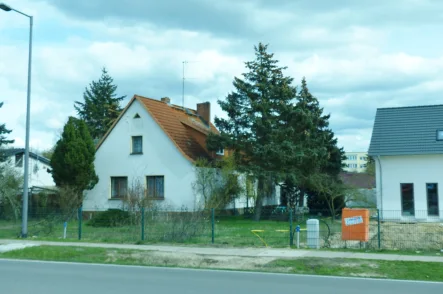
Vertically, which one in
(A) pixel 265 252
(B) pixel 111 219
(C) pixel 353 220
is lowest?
(A) pixel 265 252

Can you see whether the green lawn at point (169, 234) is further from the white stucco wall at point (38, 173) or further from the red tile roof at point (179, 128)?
the white stucco wall at point (38, 173)

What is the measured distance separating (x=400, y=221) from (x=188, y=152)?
13723 millimetres

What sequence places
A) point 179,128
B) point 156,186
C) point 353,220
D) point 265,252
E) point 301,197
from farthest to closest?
point 301,197
point 179,128
point 156,186
point 353,220
point 265,252

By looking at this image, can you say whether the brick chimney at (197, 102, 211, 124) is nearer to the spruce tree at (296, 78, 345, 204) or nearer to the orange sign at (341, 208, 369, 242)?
the spruce tree at (296, 78, 345, 204)

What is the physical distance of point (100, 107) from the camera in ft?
197

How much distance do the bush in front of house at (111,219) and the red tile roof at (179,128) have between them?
771 centimetres

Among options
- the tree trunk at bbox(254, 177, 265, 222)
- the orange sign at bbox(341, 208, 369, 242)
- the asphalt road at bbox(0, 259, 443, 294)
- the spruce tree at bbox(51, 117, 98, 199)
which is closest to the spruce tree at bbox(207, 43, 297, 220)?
the tree trunk at bbox(254, 177, 265, 222)

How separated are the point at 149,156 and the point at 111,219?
919cm

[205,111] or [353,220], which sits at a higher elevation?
[205,111]

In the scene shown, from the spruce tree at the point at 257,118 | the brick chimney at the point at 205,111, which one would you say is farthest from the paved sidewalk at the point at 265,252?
the brick chimney at the point at 205,111

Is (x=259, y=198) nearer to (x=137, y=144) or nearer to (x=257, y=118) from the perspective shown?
(x=257, y=118)

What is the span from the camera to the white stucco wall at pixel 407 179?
29.0 metres

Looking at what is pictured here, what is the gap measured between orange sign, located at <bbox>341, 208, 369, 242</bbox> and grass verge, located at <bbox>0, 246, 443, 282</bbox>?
3517 millimetres

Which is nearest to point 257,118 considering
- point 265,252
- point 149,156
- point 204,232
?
point 149,156
